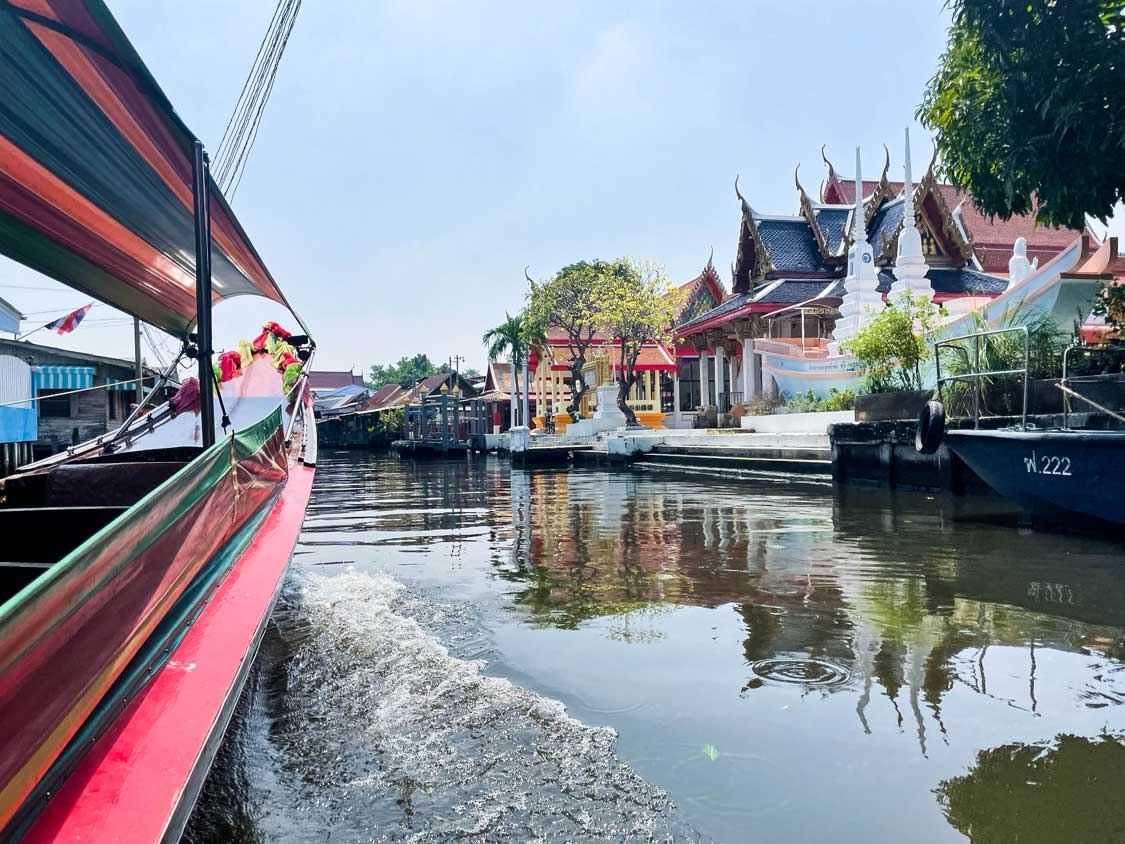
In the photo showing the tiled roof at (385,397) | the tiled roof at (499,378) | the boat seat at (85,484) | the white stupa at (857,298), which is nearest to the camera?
the boat seat at (85,484)

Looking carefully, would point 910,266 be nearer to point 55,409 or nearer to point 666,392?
point 666,392

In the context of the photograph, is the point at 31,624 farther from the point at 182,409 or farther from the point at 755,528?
the point at 755,528

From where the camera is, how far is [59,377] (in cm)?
1991

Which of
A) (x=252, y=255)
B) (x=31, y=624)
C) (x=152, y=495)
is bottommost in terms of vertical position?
(x=31, y=624)

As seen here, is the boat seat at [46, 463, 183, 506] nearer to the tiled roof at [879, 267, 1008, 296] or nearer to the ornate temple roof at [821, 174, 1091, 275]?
the tiled roof at [879, 267, 1008, 296]

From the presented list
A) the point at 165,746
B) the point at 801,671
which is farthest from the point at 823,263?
the point at 165,746

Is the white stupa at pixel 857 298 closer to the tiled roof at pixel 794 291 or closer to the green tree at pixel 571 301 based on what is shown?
the tiled roof at pixel 794 291

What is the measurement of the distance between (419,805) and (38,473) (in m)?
2.95

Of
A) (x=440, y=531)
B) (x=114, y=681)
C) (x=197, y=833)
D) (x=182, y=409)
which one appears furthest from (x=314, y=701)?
(x=440, y=531)

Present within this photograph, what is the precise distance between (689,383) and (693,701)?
3380 cm

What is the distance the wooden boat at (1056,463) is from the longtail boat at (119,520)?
5862mm

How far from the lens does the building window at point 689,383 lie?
36.2 meters

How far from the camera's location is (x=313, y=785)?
104 inches

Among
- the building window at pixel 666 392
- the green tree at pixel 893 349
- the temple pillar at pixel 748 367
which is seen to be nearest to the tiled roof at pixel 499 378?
the building window at pixel 666 392
